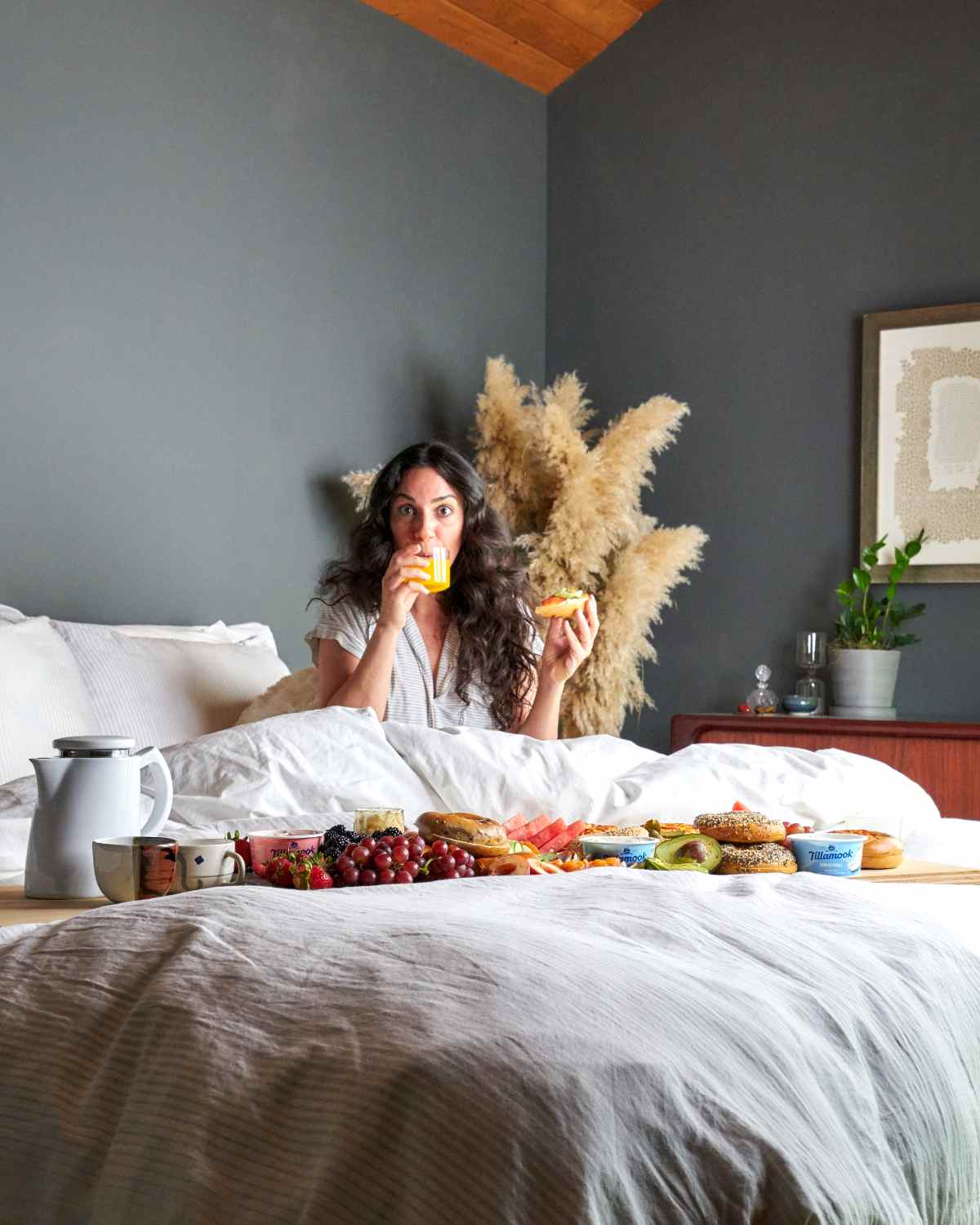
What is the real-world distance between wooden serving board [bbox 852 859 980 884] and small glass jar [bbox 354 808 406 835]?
1.69 feet

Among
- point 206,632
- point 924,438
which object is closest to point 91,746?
point 206,632

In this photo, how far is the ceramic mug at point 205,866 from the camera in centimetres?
137

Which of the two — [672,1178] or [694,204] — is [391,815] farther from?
[694,204]

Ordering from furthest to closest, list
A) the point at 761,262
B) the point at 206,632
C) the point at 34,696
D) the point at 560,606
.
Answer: the point at 761,262
the point at 206,632
the point at 560,606
the point at 34,696

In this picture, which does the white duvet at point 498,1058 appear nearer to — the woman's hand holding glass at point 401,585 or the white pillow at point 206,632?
the woman's hand holding glass at point 401,585

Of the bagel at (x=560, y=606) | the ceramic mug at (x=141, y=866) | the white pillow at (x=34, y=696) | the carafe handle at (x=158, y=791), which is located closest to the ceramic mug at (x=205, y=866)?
the ceramic mug at (x=141, y=866)

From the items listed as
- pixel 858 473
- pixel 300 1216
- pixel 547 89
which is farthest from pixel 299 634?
pixel 300 1216

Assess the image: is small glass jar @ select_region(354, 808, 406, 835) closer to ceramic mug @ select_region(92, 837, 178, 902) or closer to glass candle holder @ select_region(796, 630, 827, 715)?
ceramic mug @ select_region(92, 837, 178, 902)

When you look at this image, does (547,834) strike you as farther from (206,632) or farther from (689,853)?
(206,632)

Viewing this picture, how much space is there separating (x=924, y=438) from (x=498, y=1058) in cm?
384

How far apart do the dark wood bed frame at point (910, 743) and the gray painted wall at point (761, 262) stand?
1.64 ft

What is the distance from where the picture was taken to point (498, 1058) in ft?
2.66

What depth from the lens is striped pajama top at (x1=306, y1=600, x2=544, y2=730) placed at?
2.84m

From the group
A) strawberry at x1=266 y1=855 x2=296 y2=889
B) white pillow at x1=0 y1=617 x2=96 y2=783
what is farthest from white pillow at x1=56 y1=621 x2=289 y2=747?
strawberry at x1=266 y1=855 x2=296 y2=889
